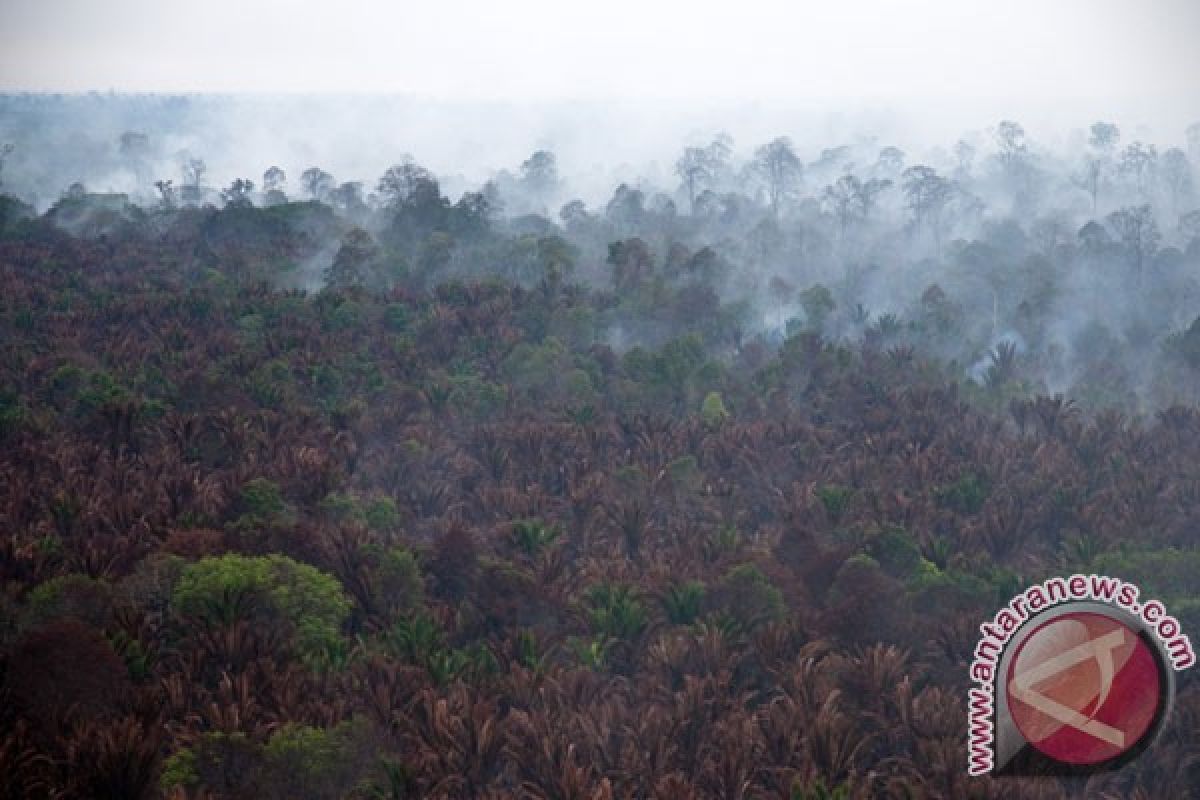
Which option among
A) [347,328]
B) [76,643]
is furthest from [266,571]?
[347,328]

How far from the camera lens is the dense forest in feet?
32.5

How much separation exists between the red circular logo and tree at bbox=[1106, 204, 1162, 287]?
48.2 m

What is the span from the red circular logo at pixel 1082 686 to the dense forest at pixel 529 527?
0.56 metres

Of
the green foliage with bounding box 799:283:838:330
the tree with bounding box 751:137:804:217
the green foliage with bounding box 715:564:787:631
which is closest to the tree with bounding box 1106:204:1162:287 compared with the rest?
the green foliage with bounding box 799:283:838:330

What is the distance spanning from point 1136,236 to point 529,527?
4835 cm

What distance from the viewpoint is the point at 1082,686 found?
8.73m

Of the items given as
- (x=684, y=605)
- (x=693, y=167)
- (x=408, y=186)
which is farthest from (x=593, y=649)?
(x=693, y=167)

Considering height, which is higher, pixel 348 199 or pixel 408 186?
pixel 408 186

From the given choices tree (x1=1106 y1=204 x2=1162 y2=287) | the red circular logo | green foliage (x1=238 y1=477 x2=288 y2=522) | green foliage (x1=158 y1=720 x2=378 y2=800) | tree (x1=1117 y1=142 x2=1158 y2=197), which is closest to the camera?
the red circular logo

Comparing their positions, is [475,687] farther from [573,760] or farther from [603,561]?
[603,561]

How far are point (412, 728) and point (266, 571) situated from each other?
3392 mm

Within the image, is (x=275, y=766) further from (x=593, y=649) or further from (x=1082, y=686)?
(x=1082, y=686)

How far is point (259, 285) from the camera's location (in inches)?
1489

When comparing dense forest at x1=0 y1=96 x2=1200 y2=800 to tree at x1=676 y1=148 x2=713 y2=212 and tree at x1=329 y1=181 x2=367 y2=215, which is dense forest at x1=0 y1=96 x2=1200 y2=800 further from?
tree at x1=676 y1=148 x2=713 y2=212
